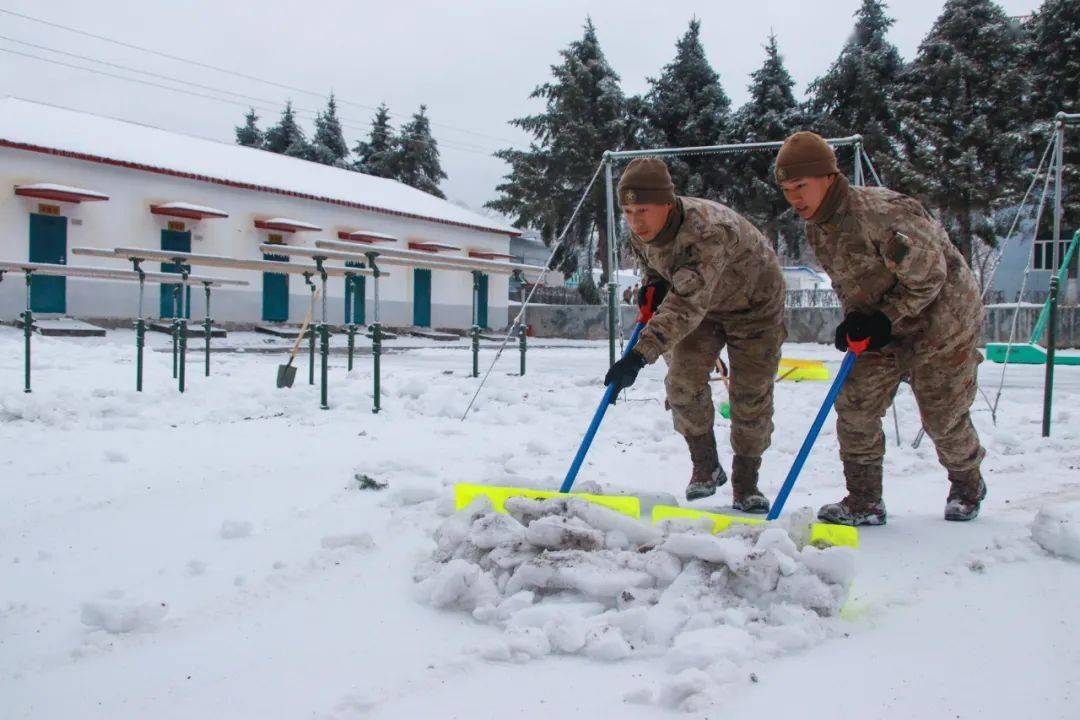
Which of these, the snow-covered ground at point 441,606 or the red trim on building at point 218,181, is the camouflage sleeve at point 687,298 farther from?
the red trim on building at point 218,181

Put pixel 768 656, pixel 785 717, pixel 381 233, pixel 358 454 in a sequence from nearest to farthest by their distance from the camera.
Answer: pixel 785 717 < pixel 768 656 < pixel 358 454 < pixel 381 233

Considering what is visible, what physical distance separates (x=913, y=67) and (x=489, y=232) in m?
12.8

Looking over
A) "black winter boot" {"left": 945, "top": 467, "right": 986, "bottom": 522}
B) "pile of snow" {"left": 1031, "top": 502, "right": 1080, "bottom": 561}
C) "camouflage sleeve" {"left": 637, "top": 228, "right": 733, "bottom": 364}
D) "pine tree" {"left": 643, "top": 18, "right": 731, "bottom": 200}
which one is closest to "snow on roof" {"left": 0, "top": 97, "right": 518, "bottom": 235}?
"pine tree" {"left": 643, "top": 18, "right": 731, "bottom": 200}

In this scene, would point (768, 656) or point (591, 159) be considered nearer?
point (768, 656)

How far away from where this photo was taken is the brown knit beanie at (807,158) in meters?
2.68

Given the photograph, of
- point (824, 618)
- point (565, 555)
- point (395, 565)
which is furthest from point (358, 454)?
point (824, 618)

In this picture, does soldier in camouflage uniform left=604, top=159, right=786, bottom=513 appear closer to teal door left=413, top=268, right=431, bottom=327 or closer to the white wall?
the white wall

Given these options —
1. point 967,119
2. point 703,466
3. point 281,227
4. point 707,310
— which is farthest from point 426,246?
point 707,310

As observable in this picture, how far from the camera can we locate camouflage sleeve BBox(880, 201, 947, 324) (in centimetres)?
262

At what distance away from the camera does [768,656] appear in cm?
177

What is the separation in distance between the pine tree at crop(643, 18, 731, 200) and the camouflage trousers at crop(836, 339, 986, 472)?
21.2 metres

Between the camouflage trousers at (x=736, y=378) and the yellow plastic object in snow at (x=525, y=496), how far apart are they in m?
0.61

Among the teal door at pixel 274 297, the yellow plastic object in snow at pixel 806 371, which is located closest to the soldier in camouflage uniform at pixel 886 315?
Answer: the yellow plastic object in snow at pixel 806 371

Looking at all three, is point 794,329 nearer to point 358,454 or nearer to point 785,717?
point 358,454
